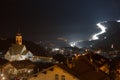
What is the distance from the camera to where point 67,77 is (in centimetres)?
2344

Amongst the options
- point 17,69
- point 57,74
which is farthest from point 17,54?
point 57,74

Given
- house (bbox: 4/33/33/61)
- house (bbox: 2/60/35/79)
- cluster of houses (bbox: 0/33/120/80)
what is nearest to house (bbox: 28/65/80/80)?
cluster of houses (bbox: 0/33/120/80)

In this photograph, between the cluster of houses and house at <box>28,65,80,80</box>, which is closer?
house at <box>28,65,80,80</box>

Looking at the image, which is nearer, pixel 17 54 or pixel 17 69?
pixel 17 69

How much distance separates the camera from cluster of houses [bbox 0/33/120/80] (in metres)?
23.8

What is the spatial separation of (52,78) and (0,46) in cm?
5243

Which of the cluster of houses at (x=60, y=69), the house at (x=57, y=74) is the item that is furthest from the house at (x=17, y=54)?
the house at (x=57, y=74)

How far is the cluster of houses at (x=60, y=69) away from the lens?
23.8m

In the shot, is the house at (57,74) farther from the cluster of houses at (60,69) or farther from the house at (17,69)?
the house at (17,69)

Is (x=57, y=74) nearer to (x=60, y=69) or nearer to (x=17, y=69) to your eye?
(x=60, y=69)

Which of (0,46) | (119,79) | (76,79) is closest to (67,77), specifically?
(76,79)

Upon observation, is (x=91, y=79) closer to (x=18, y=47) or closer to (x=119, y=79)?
(x=119, y=79)

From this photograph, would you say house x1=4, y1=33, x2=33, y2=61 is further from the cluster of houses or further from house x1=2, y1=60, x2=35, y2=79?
house x1=2, y1=60, x2=35, y2=79

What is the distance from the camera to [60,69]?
23578 mm
